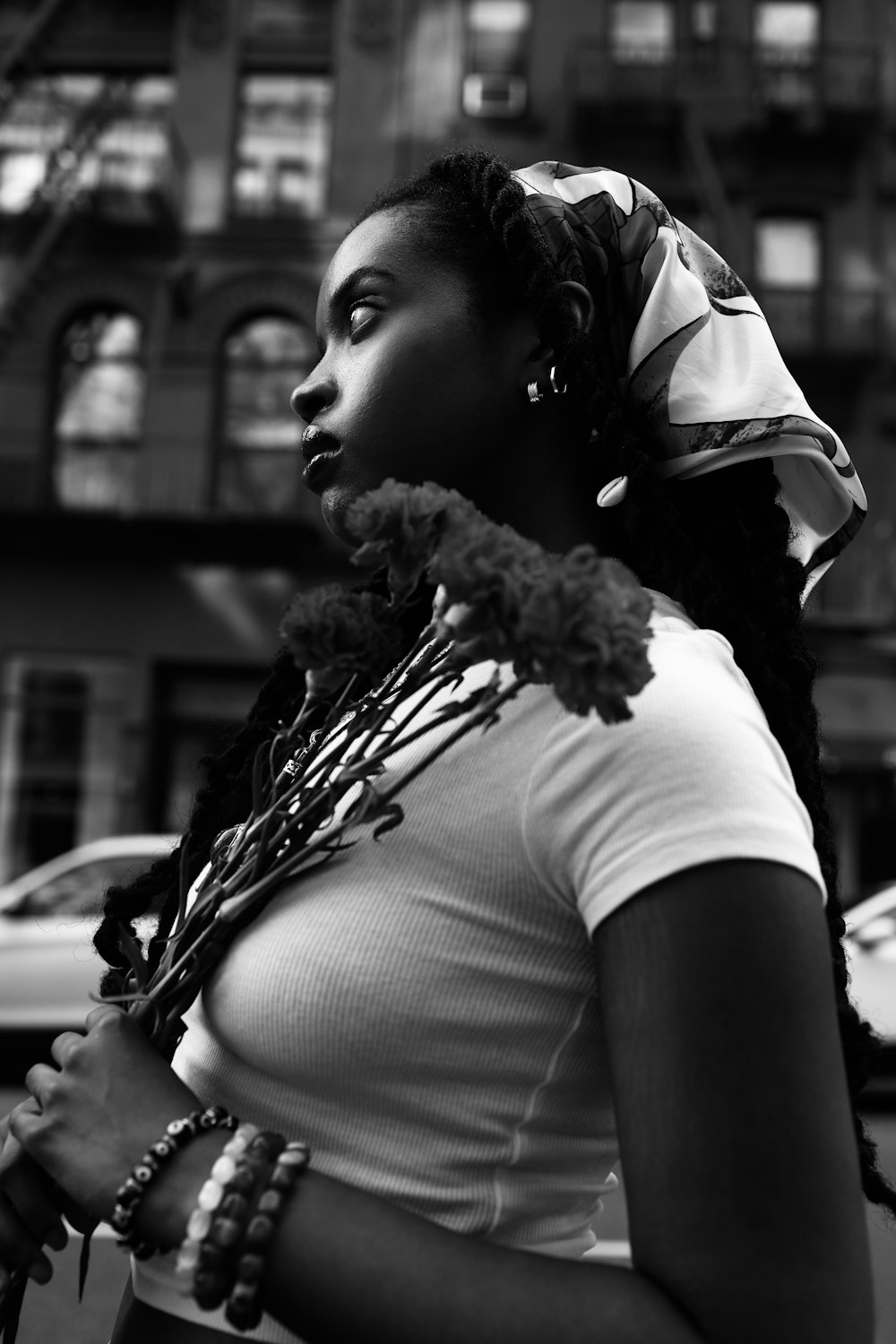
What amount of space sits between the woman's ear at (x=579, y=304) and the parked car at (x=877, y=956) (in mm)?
7082

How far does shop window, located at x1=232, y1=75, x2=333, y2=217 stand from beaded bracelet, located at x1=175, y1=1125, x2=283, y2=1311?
15.4m

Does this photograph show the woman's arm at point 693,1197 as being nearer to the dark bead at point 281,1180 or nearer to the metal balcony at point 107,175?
the dark bead at point 281,1180

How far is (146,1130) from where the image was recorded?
3.55 ft

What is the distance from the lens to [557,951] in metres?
1.10

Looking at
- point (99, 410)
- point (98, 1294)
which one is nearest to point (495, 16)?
point (99, 410)

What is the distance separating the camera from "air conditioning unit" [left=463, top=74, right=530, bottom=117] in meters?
15.4

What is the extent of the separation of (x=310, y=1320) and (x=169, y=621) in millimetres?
14008

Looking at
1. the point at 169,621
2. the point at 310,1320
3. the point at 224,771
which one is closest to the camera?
the point at 310,1320

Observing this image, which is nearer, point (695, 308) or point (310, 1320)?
point (310, 1320)

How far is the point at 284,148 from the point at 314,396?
15059 mm

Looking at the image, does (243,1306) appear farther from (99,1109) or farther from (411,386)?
(411,386)

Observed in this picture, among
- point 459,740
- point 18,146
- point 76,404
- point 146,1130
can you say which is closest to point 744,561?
point 459,740

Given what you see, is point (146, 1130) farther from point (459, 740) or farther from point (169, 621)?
point (169, 621)

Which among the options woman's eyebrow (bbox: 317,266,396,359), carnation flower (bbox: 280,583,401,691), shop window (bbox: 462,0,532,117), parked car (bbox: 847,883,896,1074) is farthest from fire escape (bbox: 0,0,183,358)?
carnation flower (bbox: 280,583,401,691)
